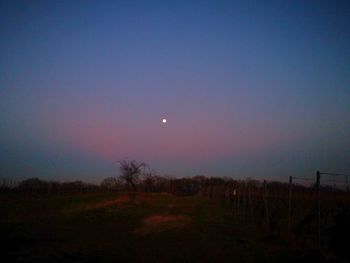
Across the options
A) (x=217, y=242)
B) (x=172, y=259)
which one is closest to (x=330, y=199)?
(x=217, y=242)

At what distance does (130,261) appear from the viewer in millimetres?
12539

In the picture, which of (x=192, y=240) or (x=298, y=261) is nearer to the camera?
(x=298, y=261)

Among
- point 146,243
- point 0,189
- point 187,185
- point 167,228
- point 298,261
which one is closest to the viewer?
point 298,261

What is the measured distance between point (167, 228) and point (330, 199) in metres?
10.6

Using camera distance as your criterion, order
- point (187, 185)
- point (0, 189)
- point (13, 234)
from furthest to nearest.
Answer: point (187, 185) → point (0, 189) → point (13, 234)

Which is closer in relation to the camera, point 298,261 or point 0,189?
point 298,261

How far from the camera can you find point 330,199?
1077 inches

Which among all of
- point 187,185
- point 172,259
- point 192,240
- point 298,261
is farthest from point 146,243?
point 187,185

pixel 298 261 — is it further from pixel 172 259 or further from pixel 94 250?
pixel 94 250

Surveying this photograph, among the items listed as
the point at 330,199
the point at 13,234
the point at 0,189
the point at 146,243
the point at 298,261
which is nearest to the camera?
the point at 298,261

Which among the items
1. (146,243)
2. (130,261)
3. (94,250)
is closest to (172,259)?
(130,261)

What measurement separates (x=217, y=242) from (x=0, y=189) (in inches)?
2361

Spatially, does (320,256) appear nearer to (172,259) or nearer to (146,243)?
(172,259)

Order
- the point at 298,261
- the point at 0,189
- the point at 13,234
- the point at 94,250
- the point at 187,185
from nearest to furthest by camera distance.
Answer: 1. the point at 298,261
2. the point at 94,250
3. the point at 13,234
4. the point at 0,189
5. the point at 187,185
